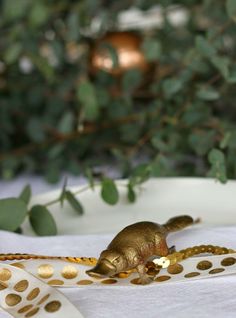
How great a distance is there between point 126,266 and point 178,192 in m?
0.14

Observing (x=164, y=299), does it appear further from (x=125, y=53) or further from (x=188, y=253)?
(x=125, y=53)

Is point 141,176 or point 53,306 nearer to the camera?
point 53,306

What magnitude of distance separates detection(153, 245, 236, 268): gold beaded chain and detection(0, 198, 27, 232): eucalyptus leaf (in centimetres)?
10

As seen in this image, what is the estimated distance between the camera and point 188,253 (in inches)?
11.3

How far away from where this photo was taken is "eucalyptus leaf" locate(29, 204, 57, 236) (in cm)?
35

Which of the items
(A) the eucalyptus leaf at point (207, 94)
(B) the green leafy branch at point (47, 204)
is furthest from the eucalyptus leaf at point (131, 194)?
(A) the eucalyptus leaf at point (207, 94)

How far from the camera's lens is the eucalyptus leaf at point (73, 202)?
377 mm

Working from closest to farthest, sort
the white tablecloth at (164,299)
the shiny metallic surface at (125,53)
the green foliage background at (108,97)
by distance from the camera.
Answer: the white tablecloth at (164,299) → the green foliage background at (108,97) → the shiny metallic surface at (125,53)

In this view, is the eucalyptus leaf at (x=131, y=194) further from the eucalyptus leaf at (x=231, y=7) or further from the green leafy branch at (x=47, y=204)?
the eucalyptus leaf at (x=231, y=7)

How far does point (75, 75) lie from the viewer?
24.9 inches

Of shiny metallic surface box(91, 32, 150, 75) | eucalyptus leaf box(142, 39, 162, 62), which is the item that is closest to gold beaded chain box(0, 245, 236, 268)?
eucalyptus leaf box(142, 39, 162, 62)

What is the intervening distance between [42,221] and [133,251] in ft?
0.35

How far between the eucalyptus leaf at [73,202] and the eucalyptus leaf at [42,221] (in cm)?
2

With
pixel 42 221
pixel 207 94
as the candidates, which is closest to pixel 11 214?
pixel 42 221
